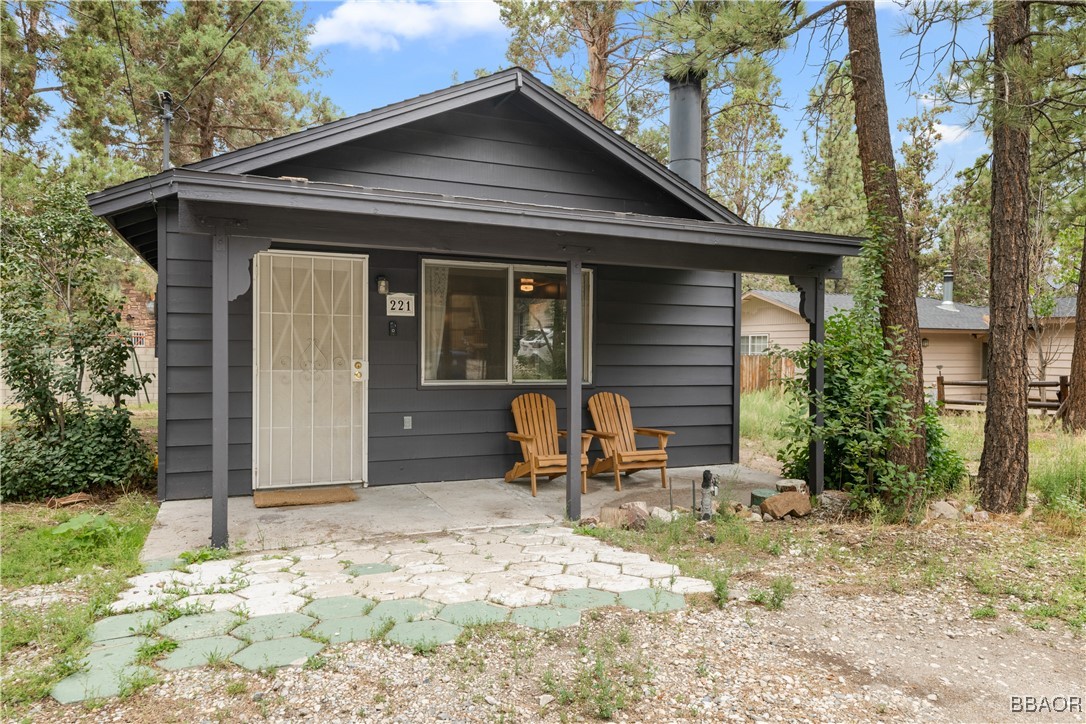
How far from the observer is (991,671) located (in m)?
2.73

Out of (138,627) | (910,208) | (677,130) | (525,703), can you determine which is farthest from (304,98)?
(910,208)

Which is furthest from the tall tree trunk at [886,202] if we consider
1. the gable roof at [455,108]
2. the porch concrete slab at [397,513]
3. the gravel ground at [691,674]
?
the gravel ground at [691,674]

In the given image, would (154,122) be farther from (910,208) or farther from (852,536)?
(910,208)

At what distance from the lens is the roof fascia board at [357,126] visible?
509 centimetres

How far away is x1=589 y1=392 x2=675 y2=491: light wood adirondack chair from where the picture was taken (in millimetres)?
6031

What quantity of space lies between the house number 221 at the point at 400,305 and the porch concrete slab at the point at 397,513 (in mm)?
1457

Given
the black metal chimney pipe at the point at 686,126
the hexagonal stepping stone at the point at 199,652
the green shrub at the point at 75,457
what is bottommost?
the hexagonal stepping stone at the point at 199,652

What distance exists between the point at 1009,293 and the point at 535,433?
12.5 ft

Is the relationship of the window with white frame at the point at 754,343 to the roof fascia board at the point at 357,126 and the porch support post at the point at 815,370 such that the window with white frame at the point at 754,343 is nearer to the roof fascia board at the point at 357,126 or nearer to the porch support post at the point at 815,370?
the porch support post at the point at 815,370

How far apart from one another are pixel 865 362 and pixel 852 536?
133 centimetres

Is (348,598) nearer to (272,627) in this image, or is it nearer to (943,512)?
(272,627)

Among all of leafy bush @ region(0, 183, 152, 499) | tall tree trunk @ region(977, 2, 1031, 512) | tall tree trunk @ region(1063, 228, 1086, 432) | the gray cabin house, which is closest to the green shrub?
leafy bush @ region(0, 183, 152, 499)

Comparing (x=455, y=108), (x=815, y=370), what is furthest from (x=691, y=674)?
(x=455, y=108)

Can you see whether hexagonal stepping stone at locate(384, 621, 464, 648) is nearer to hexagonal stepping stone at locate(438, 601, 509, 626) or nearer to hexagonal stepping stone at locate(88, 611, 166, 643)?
hexagonal stepping stone at locate(438, 601, 509, 626)
